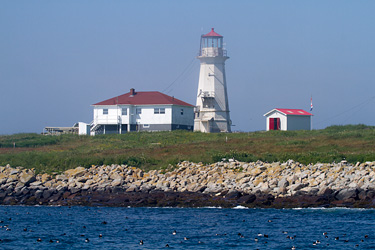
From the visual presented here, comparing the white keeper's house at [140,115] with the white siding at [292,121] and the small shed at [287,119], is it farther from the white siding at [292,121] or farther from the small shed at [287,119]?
the white siding at [292,121]

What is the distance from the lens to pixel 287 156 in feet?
113

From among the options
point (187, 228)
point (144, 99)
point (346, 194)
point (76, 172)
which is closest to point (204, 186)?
point (346, 194)

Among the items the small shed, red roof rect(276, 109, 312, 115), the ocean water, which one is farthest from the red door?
the ocean water

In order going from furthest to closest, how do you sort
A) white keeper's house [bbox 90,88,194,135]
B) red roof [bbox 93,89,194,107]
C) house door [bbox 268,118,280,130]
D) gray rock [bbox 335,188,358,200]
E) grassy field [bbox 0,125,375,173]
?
red roof [bbox 93,89,194,107] < white keeper's house [bbox 90,88,194,135] < house door [bbox 268,118,280,130] < grassy field [bbox 0,125,375,173] < gray rock [bbox 335,188,358,200]

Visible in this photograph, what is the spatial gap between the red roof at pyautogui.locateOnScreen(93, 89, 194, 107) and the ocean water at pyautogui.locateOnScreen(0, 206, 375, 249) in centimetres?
2664

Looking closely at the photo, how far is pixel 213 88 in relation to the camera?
5347 centimetres

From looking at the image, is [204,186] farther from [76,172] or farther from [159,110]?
[159,110]

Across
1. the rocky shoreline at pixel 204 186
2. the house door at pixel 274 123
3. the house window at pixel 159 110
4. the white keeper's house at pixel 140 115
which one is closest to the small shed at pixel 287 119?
the house door at pixel 274 123

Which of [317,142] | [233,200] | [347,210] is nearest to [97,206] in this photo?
[233,200]

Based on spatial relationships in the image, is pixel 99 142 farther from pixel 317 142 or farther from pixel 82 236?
pixel 82 236

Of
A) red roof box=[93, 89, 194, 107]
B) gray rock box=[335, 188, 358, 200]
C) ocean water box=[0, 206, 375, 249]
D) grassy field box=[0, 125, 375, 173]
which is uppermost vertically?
red roof box=[93, 89, 194, 107]

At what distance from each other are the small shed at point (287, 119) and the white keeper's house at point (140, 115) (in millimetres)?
7761

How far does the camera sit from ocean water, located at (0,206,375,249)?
66.2ft

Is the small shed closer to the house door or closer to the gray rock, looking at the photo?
the house door
